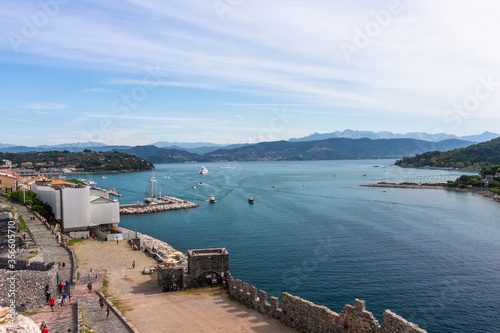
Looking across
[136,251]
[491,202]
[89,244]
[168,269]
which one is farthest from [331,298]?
[491,202]

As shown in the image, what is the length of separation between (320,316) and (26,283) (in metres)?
13.5

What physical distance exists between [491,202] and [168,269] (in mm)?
74802

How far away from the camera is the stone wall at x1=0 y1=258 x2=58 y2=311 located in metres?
16.8

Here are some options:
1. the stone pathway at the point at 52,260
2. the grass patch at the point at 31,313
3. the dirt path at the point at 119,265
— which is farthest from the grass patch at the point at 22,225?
the grass patch at the point at 31,313

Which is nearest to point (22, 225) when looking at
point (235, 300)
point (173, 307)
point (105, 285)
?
point (105, 285)

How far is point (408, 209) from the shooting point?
6500 centimetres

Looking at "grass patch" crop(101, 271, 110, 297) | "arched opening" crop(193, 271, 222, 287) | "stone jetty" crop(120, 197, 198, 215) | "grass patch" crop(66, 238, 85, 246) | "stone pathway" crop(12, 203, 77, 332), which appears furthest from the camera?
"stone jetty" crop(120, 197, 198, 215)

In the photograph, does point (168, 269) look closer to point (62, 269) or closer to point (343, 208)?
point (62, 269)

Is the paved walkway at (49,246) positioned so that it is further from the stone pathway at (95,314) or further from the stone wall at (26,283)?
the stone wall at (26,283)

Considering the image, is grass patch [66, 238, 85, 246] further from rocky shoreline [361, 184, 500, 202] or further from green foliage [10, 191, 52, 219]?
rocky shoreline [361, 184, 500, 202]

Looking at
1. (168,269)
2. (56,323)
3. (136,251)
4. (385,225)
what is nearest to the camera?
(56,323)

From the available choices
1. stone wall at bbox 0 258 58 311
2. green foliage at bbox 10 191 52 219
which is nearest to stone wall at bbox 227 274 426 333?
stone wall at bbox 0 258 58 311

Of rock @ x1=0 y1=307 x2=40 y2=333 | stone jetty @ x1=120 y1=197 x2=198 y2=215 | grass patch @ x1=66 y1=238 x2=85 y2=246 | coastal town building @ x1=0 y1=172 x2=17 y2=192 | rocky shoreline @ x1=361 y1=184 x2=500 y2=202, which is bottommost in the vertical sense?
stone jetty @ x1=120 y1=197 x2=198 y2=215

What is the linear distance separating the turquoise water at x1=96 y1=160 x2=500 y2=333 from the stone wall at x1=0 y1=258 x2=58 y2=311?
47.1 feet
